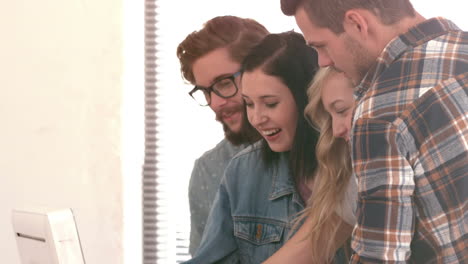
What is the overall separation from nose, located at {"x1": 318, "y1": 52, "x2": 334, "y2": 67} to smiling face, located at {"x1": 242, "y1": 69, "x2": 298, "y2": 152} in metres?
0.14

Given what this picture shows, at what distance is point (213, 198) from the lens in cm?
215

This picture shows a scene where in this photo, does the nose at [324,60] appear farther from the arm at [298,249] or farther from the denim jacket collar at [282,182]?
the arm at [298,249]

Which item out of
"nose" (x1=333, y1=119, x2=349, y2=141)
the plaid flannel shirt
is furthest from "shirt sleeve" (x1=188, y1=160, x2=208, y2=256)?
the plaid flannel shirt

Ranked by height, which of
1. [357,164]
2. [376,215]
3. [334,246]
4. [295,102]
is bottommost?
[334,246]

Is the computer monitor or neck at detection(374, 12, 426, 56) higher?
neck at detection(374, 12, 426, 56)

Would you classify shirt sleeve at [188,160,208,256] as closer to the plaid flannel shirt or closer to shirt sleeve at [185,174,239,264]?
shirt sleeve at [185,174,239,264]

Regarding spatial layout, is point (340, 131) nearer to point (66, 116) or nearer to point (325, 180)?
point (325, 180)

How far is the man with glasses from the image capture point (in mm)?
2021

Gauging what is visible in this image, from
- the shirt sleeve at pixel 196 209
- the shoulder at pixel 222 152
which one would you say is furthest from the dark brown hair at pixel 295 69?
the shirt sleeve at pixel 196 209

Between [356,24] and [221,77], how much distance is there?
0.50 metres

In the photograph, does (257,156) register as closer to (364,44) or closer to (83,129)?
(364,44)

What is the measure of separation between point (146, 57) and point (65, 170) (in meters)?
0.60

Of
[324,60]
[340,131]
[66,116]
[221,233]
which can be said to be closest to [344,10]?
[324,60]

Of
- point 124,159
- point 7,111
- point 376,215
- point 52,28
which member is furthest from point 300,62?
point 7,111
